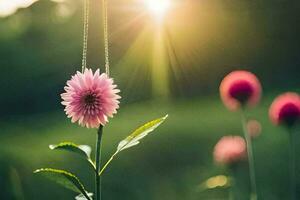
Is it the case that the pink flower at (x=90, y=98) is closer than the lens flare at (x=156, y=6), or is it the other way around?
the pink flower at (x=90, y=98)

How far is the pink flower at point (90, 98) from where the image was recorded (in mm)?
733

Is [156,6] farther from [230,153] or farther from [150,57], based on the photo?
[230,153]

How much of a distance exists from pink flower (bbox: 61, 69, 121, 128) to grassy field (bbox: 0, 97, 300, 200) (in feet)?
3.66

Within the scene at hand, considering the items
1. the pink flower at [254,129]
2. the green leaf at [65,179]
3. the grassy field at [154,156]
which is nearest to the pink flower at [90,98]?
the green leaf at [65,179]

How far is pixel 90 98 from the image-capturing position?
2.42 feet

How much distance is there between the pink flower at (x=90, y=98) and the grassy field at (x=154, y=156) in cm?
112

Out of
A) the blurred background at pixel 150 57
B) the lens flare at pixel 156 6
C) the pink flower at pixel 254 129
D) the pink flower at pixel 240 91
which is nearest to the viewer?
the pink flower at pixel 240 91

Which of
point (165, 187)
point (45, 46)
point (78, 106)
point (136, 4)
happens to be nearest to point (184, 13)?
point (136, 4)

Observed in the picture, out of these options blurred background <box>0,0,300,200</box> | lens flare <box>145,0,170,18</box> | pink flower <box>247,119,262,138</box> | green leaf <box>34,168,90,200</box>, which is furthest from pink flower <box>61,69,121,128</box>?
blurred background <box>0,0,300,200</box>

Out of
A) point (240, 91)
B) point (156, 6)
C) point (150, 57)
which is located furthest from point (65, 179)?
point (150, 57)

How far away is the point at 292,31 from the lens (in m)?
3.92

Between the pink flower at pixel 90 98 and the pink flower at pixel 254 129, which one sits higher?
the pink flower at pixel 254 129

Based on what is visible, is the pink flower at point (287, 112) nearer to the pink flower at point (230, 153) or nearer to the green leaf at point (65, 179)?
A: the pink flower at point (230, 153)

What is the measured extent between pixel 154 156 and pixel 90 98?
2069 mm
